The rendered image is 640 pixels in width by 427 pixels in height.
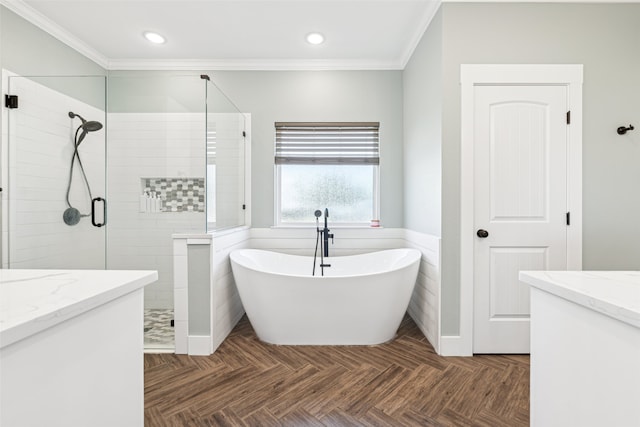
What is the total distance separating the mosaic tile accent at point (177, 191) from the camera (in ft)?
9.63

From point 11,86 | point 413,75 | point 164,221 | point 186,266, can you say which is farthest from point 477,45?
point 11,86

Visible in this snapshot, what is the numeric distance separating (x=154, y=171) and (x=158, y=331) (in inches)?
59.1

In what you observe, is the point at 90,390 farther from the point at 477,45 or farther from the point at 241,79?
the point at 241,79

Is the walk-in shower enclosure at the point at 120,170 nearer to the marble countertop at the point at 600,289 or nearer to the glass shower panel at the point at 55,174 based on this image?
the glass shower panel at the point at 55,174

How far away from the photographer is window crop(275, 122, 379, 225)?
3.22 metres

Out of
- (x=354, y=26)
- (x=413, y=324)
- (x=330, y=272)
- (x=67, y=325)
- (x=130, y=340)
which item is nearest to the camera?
(x=67, y=325)

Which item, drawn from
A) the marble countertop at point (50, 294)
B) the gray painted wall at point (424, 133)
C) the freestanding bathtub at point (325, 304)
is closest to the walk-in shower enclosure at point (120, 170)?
the freestanding bathtub at point (325, 304)

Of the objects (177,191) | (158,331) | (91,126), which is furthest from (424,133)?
→ (91,126)

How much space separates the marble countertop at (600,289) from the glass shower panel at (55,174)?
3137mm

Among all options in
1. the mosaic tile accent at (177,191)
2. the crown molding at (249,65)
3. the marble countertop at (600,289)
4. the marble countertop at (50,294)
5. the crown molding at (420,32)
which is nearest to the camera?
the marble countertop at (50,294)

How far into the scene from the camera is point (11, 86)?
7.21 feet

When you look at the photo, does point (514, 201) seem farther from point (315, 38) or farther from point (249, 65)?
point (249, 65)

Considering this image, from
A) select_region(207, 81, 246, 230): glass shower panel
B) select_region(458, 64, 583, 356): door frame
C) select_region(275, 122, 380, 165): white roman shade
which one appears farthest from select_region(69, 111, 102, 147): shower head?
select_region(458, 64, 583, 356): door frame

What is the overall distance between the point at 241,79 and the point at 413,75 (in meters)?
1.70
